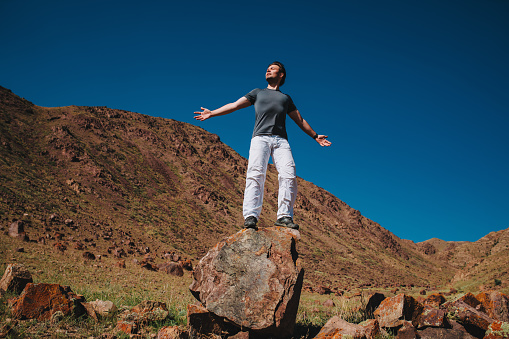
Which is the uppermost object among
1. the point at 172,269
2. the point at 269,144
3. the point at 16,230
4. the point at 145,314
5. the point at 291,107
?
the point at 291,107

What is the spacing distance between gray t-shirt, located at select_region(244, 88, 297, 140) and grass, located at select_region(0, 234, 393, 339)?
3.08 meters

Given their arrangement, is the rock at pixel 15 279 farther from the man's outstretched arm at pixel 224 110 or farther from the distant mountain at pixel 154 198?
the distant mountain at pixel 154 198

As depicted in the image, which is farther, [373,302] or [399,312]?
[373,302]

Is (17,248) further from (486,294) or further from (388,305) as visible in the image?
(486,294)

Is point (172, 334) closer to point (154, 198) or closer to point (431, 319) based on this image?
point (431, 319)

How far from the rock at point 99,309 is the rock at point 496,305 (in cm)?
670

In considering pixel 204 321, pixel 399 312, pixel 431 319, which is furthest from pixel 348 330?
pixel 204 321

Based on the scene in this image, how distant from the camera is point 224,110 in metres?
5.38

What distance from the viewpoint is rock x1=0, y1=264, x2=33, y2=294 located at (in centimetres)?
547

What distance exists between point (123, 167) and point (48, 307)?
136 feet

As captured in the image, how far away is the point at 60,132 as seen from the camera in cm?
4003

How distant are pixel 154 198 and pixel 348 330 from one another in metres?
38.8

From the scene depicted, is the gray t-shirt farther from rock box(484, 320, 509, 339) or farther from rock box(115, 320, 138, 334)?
rock box(484, 320, 509, 339)

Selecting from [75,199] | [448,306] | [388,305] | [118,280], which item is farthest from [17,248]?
[75,199]
